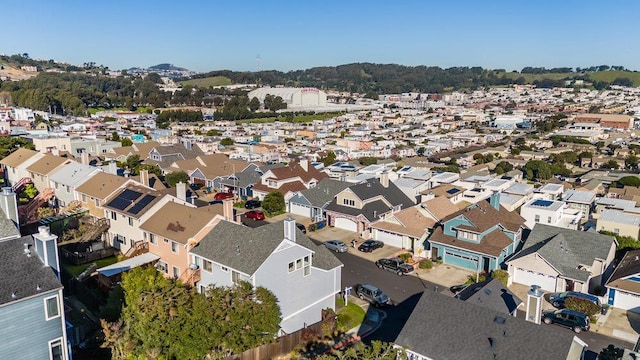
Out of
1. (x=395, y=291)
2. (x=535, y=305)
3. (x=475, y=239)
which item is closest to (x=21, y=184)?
(x=395, y=291)

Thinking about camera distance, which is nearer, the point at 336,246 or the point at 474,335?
the point at 474,335

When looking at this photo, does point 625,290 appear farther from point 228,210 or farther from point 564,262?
point 228,210

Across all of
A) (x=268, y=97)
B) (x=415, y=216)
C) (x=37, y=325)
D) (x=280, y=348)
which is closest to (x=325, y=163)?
(x=415, y=216)

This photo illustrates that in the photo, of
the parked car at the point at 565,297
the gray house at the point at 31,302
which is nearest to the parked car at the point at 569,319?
the parked car at the point at 565,297

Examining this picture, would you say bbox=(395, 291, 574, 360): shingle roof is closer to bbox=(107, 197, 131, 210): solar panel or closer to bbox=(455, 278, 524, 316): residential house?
bbox=(455, 278, 524, 316): residential house

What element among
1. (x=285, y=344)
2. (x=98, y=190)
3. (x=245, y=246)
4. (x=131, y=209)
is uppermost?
(x=245, y=246)

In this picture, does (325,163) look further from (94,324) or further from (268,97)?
(268,97)

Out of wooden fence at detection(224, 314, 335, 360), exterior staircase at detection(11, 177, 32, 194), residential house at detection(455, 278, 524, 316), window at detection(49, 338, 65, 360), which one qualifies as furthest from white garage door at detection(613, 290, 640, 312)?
exterior staircase at detection(11, 177, 32, 194)

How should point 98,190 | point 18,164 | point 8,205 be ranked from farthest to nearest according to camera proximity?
point 18,164, point 98,190, point 8,205
